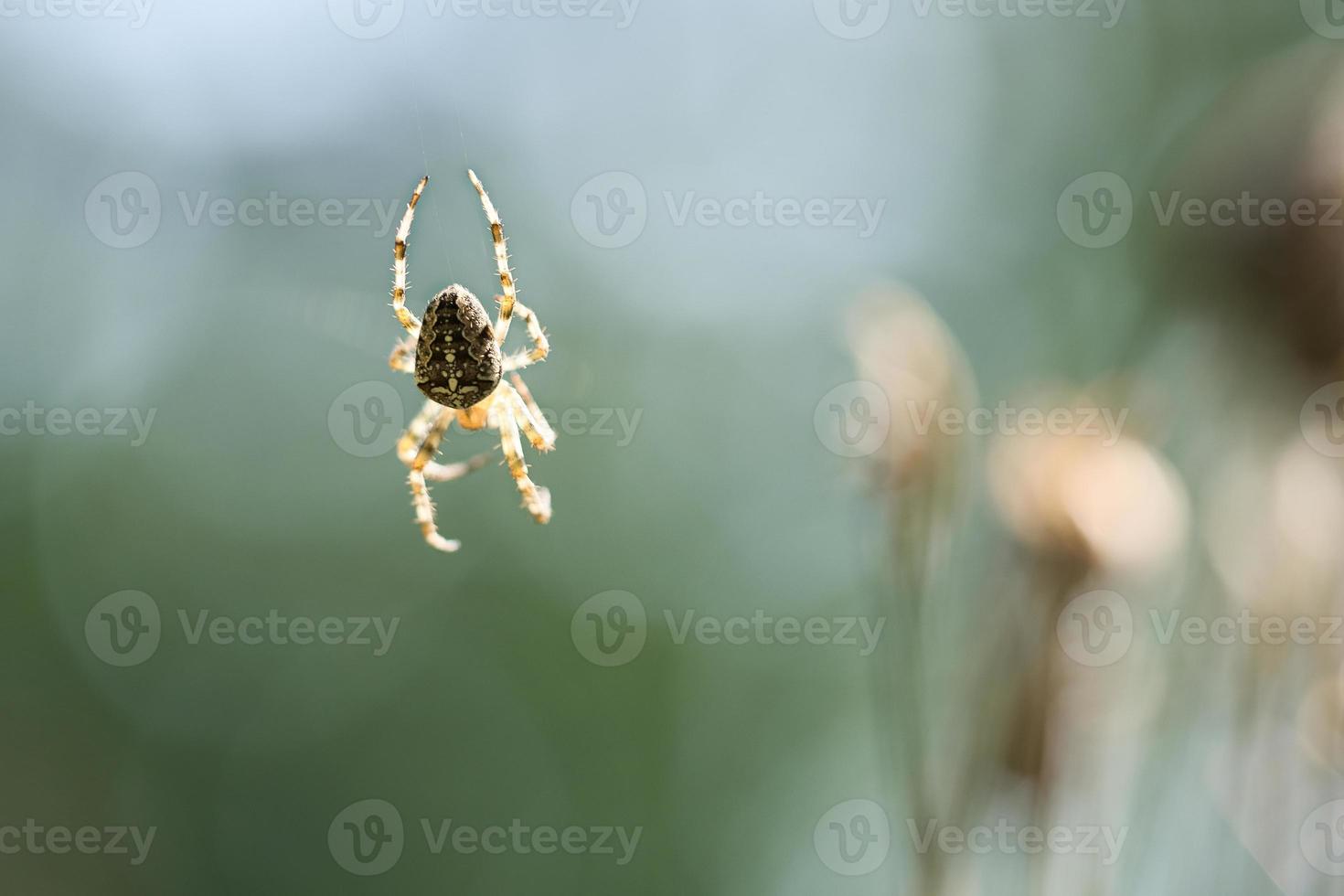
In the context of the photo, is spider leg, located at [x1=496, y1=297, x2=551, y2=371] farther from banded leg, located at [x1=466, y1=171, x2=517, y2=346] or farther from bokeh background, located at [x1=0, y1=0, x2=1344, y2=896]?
bokeh background, located at [x1=0, y1=0, x2=1344, y2=896]

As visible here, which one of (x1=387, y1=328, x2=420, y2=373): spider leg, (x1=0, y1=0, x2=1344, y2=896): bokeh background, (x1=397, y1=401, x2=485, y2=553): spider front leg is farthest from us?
(x1=0, y1=0, x2=1344, y2=896): bokeh background

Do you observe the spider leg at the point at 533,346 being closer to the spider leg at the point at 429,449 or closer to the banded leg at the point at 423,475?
the spider leg at the point at 429,449

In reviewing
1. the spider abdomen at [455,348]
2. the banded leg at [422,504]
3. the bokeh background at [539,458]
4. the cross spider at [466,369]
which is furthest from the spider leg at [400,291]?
the bokeh background at [539,458]

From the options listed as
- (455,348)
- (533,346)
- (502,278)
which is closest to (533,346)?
(533,346)

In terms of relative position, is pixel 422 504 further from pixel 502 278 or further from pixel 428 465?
pixel 502 278

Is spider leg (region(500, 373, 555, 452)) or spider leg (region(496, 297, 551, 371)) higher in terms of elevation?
spider leg (region(496, 297, 551, 371))

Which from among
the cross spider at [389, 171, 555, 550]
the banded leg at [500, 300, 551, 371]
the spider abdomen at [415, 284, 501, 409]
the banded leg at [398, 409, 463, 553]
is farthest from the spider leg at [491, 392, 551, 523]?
the spider abdomen at [415, 284, 501, 409]
